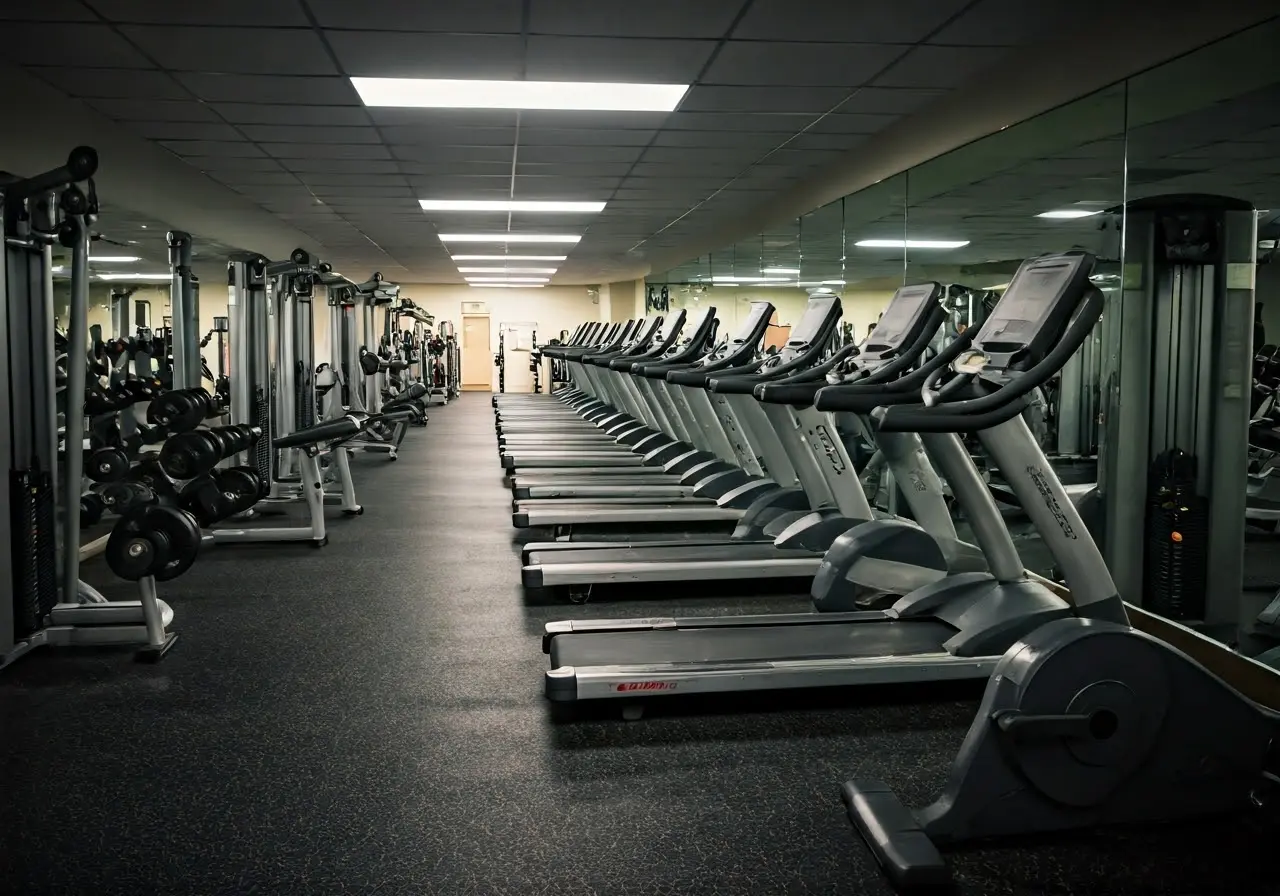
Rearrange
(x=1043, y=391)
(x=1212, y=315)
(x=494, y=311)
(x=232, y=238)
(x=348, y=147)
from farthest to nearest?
(x=494, y=311) → (x=232, y=238) → (x=348, y=147) → (x=1043, y=391) → (x=1212, y=315)

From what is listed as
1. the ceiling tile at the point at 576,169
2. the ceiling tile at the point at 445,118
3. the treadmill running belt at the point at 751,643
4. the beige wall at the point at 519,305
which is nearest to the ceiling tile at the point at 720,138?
the ceiling tile at the point at 576,169

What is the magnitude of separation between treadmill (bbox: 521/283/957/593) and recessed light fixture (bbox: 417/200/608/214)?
5.15m

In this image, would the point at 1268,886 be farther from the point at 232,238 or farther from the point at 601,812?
the point at 232,238

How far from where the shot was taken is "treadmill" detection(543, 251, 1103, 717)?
2848mm

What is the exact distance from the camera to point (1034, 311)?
2.92m

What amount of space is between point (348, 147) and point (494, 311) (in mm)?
15377

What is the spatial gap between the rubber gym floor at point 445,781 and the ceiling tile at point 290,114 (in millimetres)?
3042

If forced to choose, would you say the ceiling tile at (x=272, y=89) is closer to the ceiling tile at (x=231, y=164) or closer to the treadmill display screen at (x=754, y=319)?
the ceiling tile at (x=231, y=164)

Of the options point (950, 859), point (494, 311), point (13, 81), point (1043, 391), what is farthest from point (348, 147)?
point (494, 311)

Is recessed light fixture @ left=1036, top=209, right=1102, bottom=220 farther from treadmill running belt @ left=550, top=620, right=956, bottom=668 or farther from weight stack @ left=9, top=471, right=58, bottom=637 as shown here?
weight stack @ left=9, top=471, right=58, bottom=637

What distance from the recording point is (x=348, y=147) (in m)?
6.96

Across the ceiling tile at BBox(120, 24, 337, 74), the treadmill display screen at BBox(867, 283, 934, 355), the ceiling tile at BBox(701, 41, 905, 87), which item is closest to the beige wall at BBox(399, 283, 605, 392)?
the ceiling tile at BBox(701, 41, 905, 87)

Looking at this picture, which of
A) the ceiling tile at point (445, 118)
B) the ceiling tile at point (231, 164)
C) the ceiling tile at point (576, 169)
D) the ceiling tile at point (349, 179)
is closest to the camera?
the ceiling tile at point (445, 118)

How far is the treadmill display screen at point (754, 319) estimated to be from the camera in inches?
215
